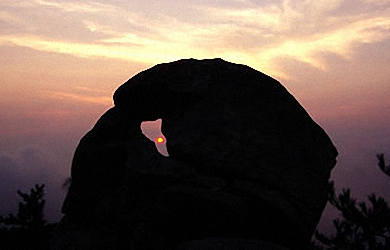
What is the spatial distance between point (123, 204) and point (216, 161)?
2.15 m

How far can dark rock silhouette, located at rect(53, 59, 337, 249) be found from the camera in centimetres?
816

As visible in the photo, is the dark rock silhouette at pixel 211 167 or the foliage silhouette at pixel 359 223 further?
the foliage silhouette at pixel 359 223

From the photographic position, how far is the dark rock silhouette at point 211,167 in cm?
816

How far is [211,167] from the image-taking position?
8578mm

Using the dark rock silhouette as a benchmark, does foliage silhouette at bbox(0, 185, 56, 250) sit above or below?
below

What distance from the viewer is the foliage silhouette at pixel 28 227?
14.4m

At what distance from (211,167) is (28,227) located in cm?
1100

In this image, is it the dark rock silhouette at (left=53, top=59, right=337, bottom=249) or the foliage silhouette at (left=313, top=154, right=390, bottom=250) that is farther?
the foliage silhouette at (left=313, top=154, right=390, bottom=250)

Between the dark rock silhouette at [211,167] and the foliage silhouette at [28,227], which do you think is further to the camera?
the foliage silhouette at [28,227]

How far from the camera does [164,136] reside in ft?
30.2

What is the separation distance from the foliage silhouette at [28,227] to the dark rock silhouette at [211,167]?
188 inches

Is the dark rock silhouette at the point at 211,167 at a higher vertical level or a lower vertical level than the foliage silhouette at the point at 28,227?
higher

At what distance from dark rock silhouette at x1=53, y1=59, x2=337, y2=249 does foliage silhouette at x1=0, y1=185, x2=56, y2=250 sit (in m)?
4.77

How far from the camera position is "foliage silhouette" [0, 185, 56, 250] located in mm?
14391
